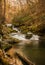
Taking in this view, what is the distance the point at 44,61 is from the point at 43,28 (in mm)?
18122

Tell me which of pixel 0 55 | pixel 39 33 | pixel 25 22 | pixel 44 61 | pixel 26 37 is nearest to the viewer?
pixel 0 55

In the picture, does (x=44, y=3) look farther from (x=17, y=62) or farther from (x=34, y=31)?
(x=17, y=62)

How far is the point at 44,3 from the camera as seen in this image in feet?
123

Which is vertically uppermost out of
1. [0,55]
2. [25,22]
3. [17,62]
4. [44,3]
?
[0,55]

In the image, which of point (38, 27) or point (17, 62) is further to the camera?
point (38, 27)

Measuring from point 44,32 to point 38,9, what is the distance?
798cm

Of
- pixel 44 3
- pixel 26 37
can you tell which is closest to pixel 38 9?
pixel 44 3

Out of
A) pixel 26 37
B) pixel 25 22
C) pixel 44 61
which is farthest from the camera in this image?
pixel 25 22

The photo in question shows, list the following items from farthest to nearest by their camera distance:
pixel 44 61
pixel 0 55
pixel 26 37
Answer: pixel 26 37 → pixel 44 61 → pixel 0 55

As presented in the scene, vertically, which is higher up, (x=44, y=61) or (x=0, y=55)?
(x=0, y=55)

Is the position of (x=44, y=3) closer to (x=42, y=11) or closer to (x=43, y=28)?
(x=42, y=11)

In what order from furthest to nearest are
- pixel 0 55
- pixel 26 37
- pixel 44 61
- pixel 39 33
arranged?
1. pixel 39 33
2. pixel 26 37
3. pixel 44 61
4. pixel 0 55

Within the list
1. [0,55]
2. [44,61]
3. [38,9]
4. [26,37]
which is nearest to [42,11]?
[38,9]

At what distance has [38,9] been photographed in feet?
123
